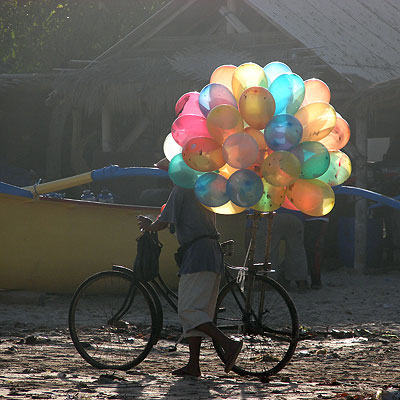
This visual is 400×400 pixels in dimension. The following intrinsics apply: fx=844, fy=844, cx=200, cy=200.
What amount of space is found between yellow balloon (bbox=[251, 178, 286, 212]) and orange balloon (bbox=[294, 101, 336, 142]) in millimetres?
380

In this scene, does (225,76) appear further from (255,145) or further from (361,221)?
(361,221)

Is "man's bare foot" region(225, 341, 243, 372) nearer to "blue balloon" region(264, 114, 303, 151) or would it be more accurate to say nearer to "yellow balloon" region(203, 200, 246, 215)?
"yellow balloon" region(203, 200, 246, 215)

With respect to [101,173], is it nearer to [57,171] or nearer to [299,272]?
[299,272]

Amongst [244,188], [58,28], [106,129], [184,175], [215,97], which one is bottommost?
[244,188]

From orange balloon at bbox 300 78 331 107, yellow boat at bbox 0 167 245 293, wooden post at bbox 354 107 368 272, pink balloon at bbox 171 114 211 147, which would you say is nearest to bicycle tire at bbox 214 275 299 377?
pink balloon at bbox 171 114 211 147

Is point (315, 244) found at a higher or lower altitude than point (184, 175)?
lower

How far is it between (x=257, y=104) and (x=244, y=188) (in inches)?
21.2

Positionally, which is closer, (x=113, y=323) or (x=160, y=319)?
(x=160, y=319)

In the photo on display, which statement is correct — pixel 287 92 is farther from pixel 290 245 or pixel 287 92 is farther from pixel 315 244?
pixel 315 244

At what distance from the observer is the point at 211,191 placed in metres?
5.41

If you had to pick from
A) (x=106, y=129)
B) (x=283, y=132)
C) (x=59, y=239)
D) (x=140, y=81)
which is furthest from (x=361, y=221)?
(x=283, y=132)

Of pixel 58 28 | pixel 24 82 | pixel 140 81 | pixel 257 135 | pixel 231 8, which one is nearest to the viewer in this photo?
pixel 257 135

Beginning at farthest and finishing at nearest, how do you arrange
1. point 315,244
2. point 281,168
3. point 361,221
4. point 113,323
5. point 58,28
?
point 58,28 → point 361,221 → point 315,244 → point 113,323 → point 281,168

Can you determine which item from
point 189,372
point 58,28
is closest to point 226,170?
point 189,372
